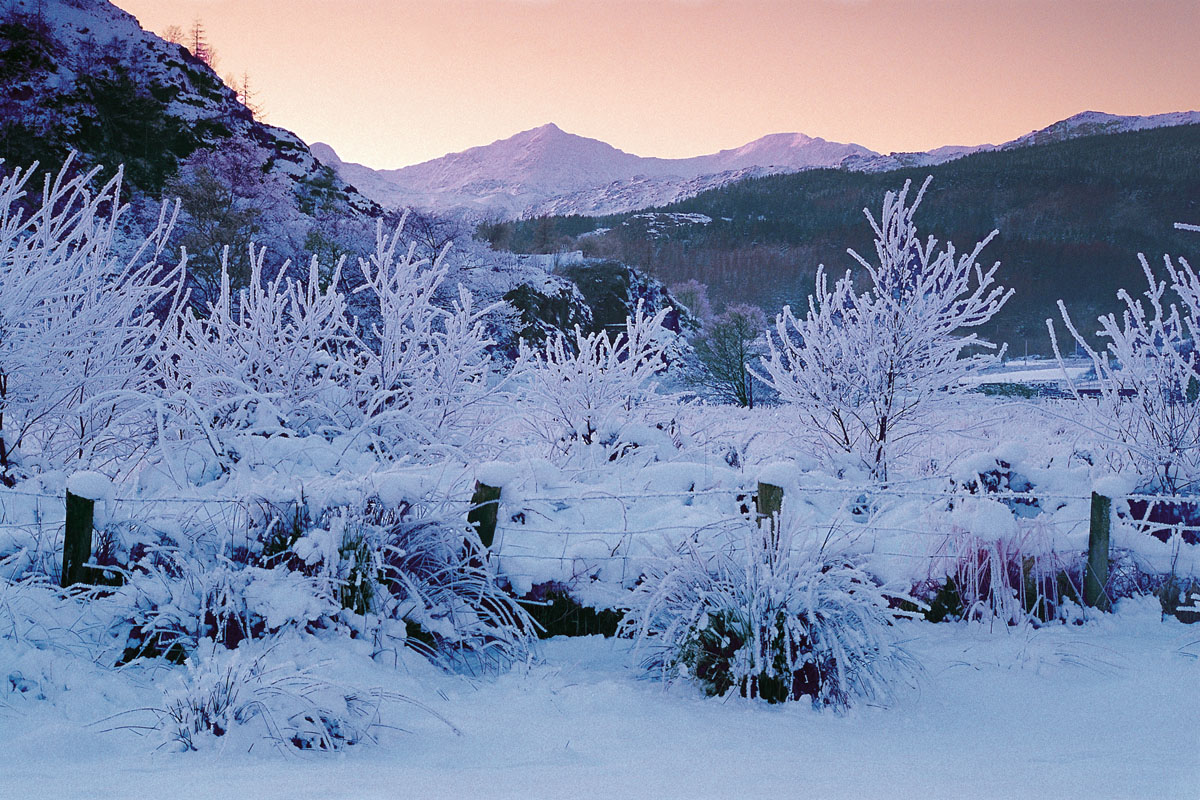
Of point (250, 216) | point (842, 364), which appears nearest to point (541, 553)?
point (842, 364)

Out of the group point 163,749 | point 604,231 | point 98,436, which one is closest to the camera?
point 163,749

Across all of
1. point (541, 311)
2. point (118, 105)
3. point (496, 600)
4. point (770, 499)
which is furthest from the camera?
point (118, 105)

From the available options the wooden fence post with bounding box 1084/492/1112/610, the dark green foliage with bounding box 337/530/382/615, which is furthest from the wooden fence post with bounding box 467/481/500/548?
the wooden fence post with bounding box 1084/492/1112/610

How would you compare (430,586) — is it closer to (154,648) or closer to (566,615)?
(566,615)

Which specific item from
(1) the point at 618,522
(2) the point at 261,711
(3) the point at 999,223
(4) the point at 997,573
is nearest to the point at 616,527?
(1) the point at 618,522

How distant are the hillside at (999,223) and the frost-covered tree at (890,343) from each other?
82.1 m

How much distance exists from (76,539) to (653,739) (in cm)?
280

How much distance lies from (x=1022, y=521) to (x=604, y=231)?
4773 inches

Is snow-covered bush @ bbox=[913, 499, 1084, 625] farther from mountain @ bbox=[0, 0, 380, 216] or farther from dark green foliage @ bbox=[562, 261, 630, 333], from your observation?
mountain @ bbox=[0, 0, 380, 216]

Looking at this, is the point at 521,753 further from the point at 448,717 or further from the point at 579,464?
the point at 579,464

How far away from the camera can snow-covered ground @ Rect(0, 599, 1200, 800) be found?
2619mm

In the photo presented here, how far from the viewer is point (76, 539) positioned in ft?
12.1

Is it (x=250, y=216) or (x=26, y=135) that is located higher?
(x=26, y=135)

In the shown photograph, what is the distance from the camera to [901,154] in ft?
614
